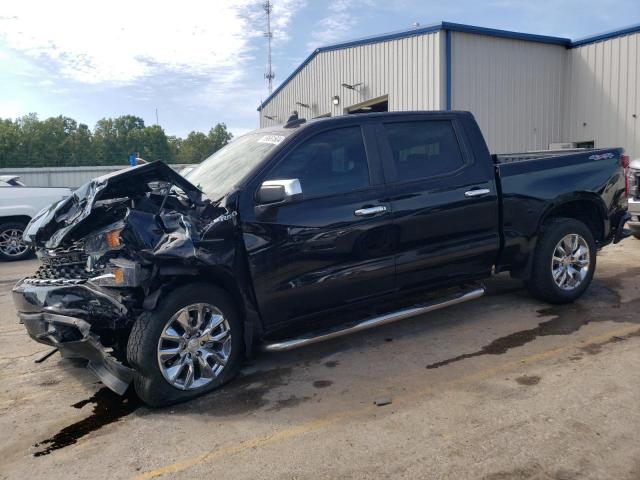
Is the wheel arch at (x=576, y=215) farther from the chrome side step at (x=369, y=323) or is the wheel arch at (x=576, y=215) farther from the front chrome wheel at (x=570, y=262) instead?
the chrome side step at (x=369, y=323)

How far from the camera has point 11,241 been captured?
33.9 ft

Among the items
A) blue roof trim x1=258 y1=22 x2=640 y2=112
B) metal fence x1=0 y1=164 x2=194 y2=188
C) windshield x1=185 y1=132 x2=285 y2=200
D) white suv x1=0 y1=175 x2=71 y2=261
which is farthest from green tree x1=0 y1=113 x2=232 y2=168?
windshield x1=185 y1=132 x2=285 y2=200

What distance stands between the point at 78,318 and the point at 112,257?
48 cm

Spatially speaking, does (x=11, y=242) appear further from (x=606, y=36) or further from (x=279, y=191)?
(x=606, y=36)

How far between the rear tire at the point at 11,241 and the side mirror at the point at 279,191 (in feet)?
27.3

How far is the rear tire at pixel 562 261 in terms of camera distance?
17.5 feet

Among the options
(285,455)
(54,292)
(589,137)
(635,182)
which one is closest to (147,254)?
(54,292)

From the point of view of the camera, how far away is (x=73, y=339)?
3.83 m

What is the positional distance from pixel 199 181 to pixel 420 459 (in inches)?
114

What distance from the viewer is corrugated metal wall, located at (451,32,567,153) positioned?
48.4 ft

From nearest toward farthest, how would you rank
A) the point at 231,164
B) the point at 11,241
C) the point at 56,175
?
the point at 231,164, the point at 11,241, the point at 56,175

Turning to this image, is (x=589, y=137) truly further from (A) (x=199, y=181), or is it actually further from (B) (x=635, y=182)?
(A) (x=199, y=181)

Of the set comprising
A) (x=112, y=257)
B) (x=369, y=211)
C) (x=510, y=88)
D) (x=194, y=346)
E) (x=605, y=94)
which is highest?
(x=510, y=88)

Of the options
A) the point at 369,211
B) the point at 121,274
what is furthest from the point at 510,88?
the point at 121,274
